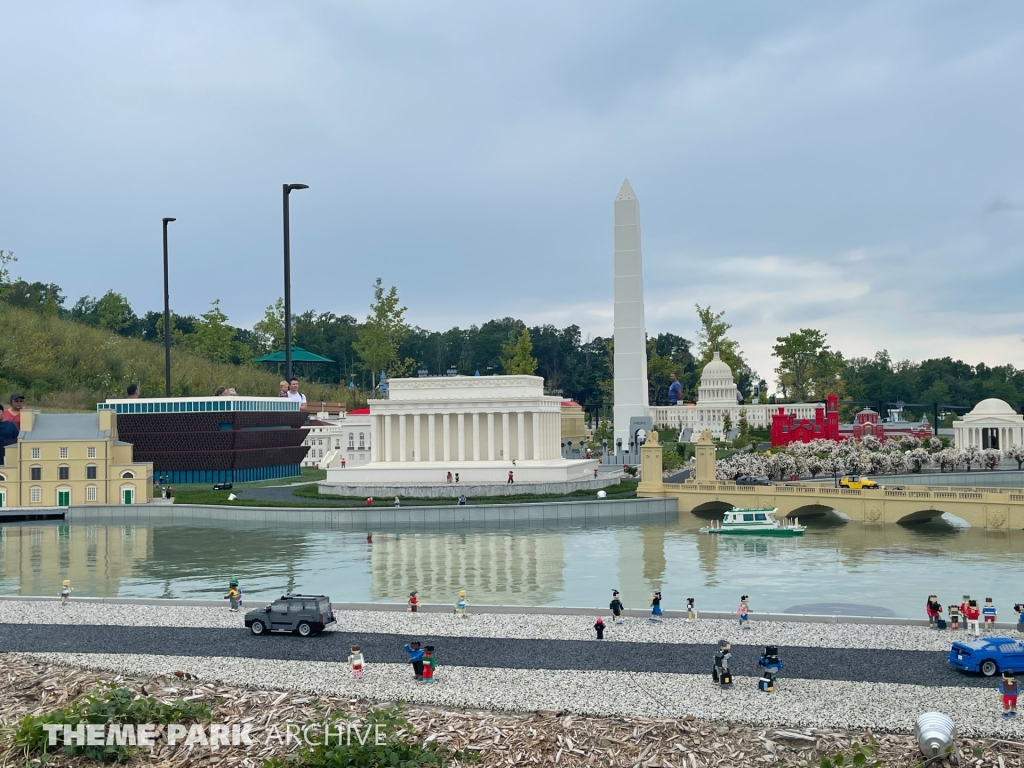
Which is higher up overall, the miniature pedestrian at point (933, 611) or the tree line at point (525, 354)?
the tree line at point (525, 354)

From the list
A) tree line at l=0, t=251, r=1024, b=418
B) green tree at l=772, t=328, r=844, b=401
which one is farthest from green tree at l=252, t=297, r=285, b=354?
green tree at l=772, t=328, r=844, b=401

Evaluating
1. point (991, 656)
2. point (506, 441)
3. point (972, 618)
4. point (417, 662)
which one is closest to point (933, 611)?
point (972, 618)

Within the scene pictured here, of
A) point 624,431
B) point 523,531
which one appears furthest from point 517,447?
point 624,431

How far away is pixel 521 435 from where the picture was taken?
82.6 meters

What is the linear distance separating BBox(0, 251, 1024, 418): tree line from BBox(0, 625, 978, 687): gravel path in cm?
10831

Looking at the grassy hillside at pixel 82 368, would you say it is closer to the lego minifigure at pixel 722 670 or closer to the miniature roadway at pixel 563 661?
the miniature roadway at pixel 563 661

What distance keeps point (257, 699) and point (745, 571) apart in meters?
29.3

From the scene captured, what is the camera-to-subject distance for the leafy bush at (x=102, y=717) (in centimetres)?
1984

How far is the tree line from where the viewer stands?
470 ft

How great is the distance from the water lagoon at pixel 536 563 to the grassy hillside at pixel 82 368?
1710 inches

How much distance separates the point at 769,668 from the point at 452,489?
5243 cm

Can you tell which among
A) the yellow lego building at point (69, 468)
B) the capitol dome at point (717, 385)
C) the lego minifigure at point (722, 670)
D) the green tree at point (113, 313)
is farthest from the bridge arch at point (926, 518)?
the green tree at point (113, 313)

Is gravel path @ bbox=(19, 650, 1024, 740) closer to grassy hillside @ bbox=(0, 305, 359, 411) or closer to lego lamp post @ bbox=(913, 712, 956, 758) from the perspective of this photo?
lego lamp post @ bbox=(913, 712, 956, 758)

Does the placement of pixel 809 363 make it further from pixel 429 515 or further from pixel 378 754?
pixel 378 754
